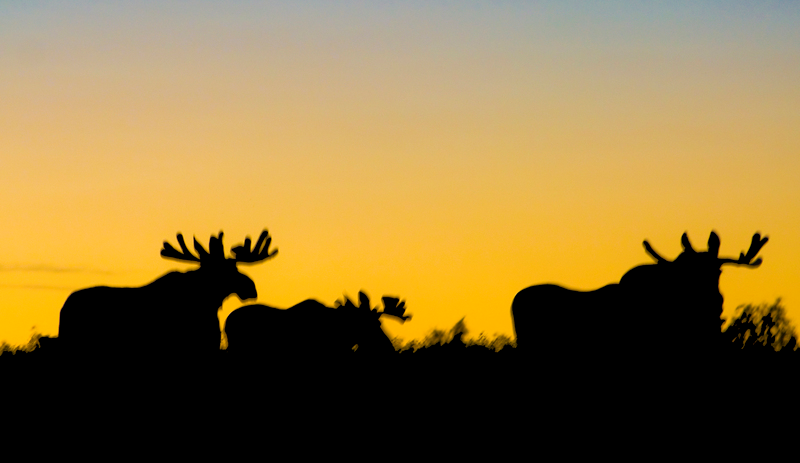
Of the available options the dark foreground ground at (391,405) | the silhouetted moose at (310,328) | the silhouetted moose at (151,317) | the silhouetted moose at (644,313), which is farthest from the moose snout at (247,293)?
the silhouetted moose at (644,313)

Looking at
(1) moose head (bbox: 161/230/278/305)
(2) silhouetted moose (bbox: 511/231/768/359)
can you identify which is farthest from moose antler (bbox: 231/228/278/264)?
(2) silhouetted moose (bbox: 511/231/768/359)

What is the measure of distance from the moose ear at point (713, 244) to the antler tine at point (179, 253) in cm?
662

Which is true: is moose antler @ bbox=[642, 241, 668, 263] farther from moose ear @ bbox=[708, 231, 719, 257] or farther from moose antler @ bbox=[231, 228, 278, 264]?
moose antler @ bbox=[231, 228, 278, 264]

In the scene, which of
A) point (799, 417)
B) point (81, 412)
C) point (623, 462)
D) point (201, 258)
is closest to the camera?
point (623, 462)

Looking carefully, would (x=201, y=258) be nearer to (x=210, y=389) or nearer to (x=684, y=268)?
(x=210, y=389)

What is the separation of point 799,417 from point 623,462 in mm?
2251

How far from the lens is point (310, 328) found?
18656 mm

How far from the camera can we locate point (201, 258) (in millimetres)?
15539

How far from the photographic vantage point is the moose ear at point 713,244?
1512 centimetres

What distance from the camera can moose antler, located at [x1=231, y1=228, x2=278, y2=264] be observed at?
623 inches

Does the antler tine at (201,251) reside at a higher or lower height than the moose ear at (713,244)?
higher

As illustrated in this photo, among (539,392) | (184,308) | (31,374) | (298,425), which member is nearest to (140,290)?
(184,308)

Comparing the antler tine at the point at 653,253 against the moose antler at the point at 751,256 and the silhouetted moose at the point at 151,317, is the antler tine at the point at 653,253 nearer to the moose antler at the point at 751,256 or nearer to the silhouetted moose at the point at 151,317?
the moose antler at the point at 751,256

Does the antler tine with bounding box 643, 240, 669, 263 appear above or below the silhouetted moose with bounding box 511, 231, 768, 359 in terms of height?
above
